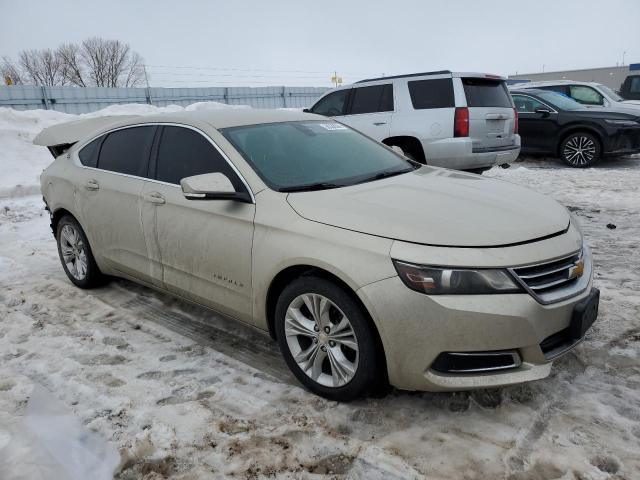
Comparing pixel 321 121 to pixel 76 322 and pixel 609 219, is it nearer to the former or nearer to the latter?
pixel 76 322

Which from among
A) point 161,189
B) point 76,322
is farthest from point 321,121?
point 76,322

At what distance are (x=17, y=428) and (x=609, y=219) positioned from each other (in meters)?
6.61

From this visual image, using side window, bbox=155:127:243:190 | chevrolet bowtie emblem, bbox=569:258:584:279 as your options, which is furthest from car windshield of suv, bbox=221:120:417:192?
chevrolet bowtie emblem, bbox=569:258:584:279

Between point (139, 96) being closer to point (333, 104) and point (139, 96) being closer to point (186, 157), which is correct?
point (333, 104)

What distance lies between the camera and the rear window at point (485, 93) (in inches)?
306

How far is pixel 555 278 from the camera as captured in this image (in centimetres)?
258

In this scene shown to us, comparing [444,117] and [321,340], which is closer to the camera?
[321,340]

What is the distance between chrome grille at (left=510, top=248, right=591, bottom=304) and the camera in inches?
97.0

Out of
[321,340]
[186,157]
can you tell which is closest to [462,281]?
[321,340]

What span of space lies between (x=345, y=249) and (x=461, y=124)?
18.1ft

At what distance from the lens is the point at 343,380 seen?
2795 mm

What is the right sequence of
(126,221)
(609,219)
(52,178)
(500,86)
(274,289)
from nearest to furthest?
(274,289)
(126,221)
(52,178)
(609,219)
(500,86)

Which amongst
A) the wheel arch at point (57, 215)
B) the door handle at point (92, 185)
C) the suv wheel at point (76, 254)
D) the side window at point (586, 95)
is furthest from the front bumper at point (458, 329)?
the side window at point (586, 95)

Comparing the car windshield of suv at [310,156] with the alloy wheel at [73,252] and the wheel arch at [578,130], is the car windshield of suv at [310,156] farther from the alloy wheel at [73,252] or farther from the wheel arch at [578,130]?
the wheel arch at [578,130]
